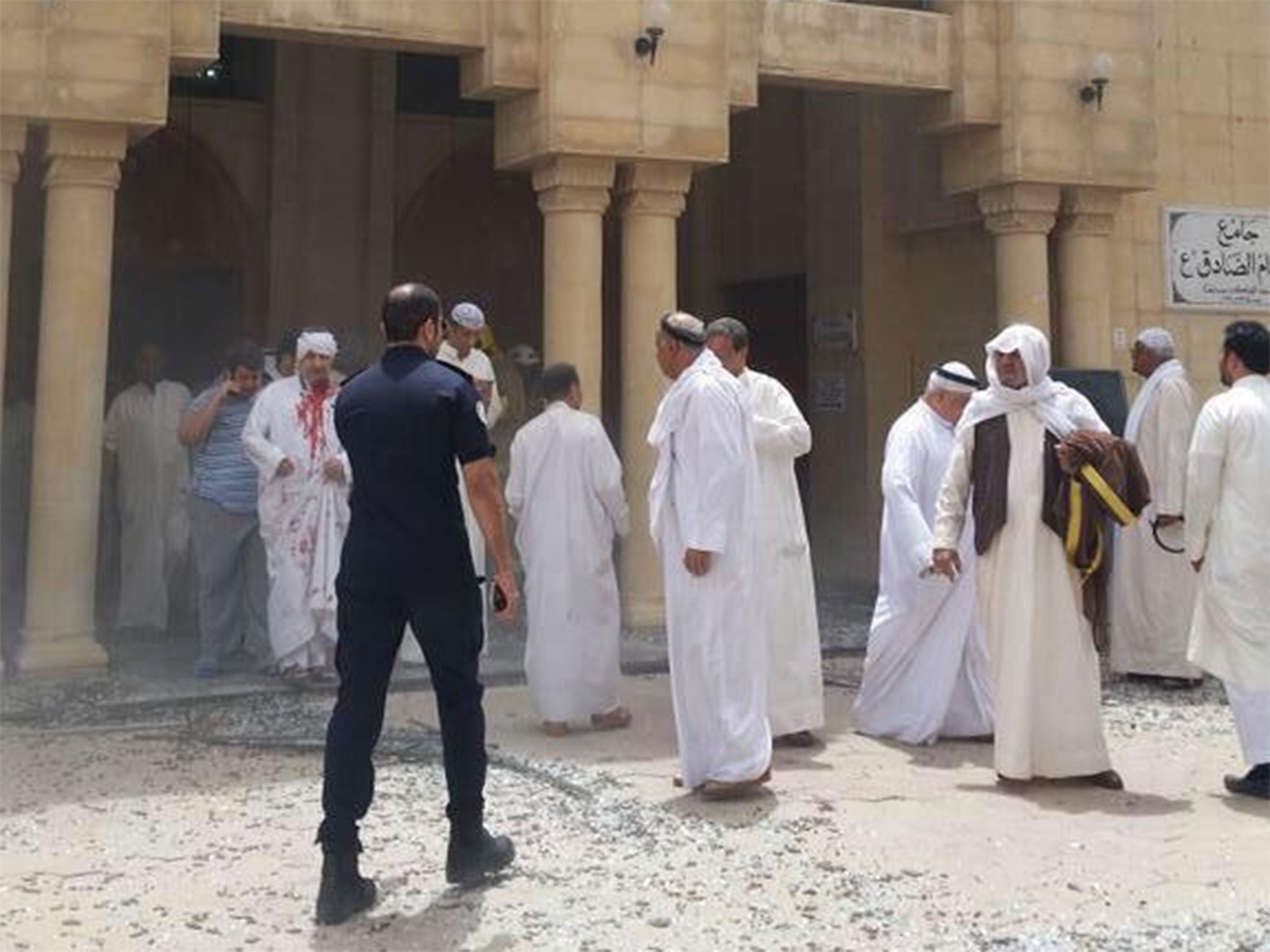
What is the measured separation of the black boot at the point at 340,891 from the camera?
373 cm

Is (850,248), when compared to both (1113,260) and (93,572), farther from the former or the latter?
(93,572)

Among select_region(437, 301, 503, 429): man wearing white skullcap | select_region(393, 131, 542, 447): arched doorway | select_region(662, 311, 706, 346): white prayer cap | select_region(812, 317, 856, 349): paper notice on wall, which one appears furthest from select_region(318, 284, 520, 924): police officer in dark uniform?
select_region(393, 131, 542, 447): arched doorway

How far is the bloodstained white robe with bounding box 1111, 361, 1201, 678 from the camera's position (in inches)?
292

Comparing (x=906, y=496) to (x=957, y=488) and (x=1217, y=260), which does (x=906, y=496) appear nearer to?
(x=957, y=488)

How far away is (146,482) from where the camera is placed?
345 inches

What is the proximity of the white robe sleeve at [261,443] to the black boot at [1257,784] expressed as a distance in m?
4.46

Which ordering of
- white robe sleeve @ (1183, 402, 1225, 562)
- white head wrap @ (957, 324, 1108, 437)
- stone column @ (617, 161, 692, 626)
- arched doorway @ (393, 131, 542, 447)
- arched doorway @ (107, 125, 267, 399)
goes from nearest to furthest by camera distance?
white head wrap @ (957, 324, 1108, 437) → white robe sleeve @ (1183, 402, 1225, 562) → stone column @ (617, 161, 692, 626) → arched doorway @ (107, 125, 267, 399) → arched doorway @ (393, 131, 542, 447)

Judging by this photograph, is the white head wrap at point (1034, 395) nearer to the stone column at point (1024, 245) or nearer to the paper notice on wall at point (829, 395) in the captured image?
the stone column at point (1024, 245)

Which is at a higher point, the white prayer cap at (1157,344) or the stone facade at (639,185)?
the stone facade at (639,185)

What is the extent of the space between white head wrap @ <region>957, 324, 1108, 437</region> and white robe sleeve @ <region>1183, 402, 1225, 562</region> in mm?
378

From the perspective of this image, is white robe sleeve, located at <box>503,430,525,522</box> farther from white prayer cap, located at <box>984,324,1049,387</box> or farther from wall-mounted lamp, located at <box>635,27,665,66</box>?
wall-mounted lamp, located at <box>635,27,665,66</box>

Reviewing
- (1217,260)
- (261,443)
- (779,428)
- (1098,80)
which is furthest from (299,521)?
(1217,260)

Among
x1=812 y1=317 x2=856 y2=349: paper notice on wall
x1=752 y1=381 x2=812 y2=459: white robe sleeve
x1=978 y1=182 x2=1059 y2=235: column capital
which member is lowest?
x1=752 y1=381 x2=812 y2=459: white robe sleeve

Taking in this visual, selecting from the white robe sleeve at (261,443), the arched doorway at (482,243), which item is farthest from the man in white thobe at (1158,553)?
the arched doorway at (482,243)
